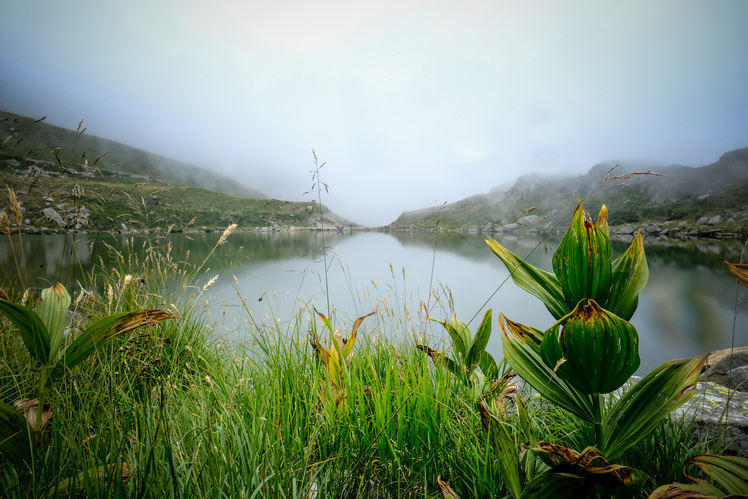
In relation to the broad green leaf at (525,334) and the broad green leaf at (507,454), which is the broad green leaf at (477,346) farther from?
the broad green leaf at (507,454)

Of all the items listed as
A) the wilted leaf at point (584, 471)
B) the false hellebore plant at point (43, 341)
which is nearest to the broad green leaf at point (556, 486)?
the wilted leaf at point (584, 471)

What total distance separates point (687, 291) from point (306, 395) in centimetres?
1804

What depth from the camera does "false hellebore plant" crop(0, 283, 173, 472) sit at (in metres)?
0.97

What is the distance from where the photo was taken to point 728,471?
95cm

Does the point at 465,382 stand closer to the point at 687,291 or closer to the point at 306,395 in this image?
the point at 306,395

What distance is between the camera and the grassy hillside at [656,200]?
150ft

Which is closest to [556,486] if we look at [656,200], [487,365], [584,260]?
[584,260]

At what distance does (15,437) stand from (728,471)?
94.8 inches

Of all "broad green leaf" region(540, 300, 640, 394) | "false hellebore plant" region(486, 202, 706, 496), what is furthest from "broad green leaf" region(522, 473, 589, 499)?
"broad green leaf" region(540, 300, 640, 394)

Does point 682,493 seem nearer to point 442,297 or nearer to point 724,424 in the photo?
point 724,424

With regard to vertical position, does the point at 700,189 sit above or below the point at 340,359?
above

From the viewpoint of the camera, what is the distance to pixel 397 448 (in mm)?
1489

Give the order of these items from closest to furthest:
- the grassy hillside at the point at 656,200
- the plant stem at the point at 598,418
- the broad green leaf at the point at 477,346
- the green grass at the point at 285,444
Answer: the green grass at the point at 285,444 → the plant stem at the point at 598,418 → the broad green leaf at the point at 477,346 → the grassy hillside at the point at 656,200

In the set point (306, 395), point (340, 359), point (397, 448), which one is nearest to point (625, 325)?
point (397, 448)
